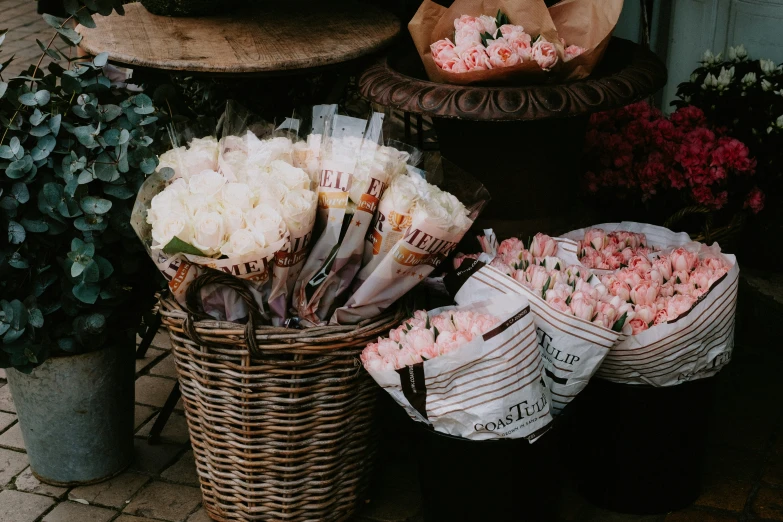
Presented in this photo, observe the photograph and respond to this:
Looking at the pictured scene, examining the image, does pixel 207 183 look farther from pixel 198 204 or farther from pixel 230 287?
pixel 230 287

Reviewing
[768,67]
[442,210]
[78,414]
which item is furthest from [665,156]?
[78,414]

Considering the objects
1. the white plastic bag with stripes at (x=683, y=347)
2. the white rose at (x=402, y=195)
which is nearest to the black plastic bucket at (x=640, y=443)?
the white plastic bag with stripes at (x=683, y=347)

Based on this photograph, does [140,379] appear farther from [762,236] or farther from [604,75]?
[762,236]

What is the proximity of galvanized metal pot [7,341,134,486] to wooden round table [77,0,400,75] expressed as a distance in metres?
0.90

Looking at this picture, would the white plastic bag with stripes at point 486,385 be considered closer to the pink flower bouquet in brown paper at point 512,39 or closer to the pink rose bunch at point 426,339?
the pink rose bunch at point 426,339

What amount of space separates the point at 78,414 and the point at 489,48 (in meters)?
1.66

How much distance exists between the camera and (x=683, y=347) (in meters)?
2.12

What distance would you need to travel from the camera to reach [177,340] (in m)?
2.21

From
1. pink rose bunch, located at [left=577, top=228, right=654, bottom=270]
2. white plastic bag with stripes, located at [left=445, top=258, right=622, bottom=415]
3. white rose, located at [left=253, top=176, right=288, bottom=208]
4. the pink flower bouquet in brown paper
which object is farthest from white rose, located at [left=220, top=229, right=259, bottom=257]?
pink rose bunch, located at [left=577, top=228, right=654, bottom=270]

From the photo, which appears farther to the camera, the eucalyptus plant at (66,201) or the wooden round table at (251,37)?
the wooden round table at (251,37)

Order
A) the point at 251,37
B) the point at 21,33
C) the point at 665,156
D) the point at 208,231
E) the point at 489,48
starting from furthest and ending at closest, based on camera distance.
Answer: the point at 21,33 < the point at 665,156 < the point at 251,37 < the point at 489,48 < the point at 208,231

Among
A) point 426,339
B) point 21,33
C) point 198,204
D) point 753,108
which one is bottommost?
point 21,33

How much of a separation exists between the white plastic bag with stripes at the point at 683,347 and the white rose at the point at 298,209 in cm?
87

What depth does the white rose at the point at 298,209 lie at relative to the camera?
200 cm
